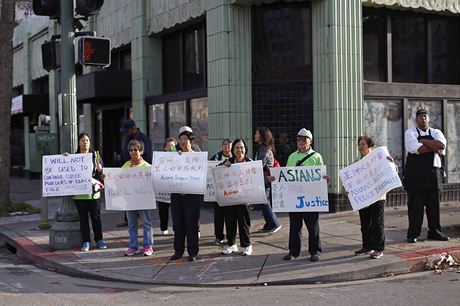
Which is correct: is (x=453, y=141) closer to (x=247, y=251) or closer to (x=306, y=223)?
(x=306, y=223)

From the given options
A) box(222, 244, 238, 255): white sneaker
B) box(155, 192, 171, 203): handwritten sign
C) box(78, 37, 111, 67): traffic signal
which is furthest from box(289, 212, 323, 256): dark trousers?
box(78, 37, 111, 67): traffic signal

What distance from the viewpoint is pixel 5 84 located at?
1430cm

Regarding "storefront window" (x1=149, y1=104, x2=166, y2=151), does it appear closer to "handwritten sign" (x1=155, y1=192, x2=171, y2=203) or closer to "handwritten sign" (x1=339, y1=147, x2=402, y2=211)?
"handwritten sign" (x1=155, y1=192, x2=171, y2=203)

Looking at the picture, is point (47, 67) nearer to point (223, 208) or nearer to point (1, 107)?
point (223, 208)

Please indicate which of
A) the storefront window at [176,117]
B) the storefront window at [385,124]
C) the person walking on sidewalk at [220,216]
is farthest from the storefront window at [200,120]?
the person walking on sidewalk at [220,216]

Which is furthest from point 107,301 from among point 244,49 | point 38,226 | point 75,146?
point 244,49

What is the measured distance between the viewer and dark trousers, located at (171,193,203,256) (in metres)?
8.50

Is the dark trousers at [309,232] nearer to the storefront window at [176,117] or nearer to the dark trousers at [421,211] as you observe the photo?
the dark trousers at [421,211]

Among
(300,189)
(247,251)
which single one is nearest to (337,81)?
(300,189)

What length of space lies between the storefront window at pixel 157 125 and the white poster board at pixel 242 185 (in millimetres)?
7114

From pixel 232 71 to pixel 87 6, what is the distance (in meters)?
3.86

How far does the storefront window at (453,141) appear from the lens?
13844 mm

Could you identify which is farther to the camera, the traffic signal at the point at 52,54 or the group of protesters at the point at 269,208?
the traffic signal at the point at 52,54

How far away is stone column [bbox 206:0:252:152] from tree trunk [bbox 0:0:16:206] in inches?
202
